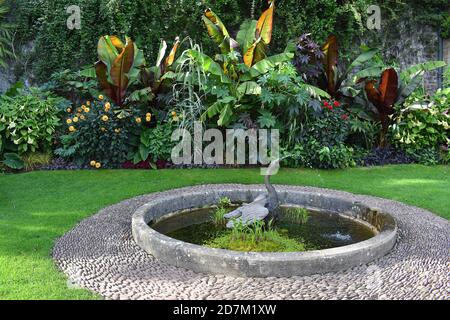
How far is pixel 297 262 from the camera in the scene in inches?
155

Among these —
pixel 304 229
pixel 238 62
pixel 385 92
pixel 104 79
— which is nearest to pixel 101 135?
pixel 104 79

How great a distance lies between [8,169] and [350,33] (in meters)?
8.07

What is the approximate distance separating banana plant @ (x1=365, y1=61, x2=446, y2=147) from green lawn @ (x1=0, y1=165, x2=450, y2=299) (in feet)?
3.53

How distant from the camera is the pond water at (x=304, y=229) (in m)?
4.98

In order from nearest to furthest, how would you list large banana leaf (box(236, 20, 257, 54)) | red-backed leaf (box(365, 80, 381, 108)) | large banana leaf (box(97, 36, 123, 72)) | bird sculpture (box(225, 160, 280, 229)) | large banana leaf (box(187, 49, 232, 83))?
bird sculpture (box(225, 160, 280, 229)), large banana leaf (box(187, 49, 232, 83)), large banana leaf (box(97, 36, 123, 72)), red-backed leaf (box(365, 80, 381, 108)), large banana leaf (box(236, 20, 257, 54))

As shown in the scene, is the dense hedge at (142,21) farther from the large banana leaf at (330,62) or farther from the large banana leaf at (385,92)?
the large banana leaf at (385,92)

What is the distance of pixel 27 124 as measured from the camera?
27.7 feet

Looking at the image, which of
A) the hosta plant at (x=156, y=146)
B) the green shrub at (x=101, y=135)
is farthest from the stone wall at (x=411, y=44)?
the green shrub at (x=101, y=135)

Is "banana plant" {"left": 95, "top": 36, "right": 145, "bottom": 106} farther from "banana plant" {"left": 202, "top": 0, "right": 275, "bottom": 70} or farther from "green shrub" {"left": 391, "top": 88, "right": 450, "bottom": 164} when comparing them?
"green shrub" {"left": 391, "top": 88, "right": 450, "bottom": 164}

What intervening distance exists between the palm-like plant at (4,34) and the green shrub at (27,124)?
71.7 inches

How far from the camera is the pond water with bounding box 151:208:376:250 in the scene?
16.4ft

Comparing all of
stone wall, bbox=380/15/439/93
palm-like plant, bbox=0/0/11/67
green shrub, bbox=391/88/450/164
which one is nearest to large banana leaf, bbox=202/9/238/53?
green shrub, bbox=391/88/450/164

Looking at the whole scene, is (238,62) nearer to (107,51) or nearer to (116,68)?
(116,68)

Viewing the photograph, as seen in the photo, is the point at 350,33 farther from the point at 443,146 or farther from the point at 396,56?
the point at 443,146
